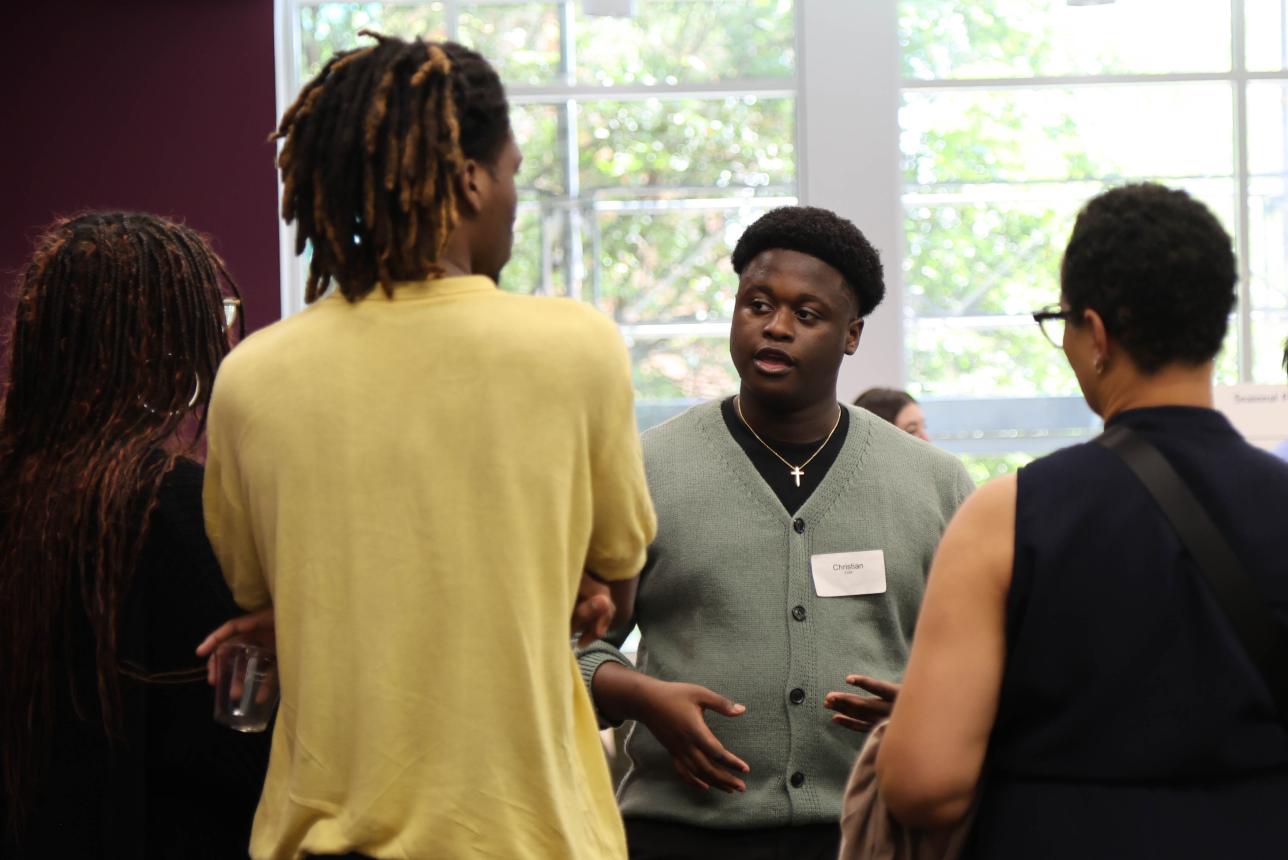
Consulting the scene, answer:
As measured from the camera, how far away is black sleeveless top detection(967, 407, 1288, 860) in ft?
5.21

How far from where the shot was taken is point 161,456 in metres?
1.92

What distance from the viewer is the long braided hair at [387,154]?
1.55 meters

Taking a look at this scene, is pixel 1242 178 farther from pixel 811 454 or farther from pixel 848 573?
pixel 848 573

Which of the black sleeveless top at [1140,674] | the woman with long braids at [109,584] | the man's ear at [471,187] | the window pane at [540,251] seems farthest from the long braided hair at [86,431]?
the window pane at [540,251]

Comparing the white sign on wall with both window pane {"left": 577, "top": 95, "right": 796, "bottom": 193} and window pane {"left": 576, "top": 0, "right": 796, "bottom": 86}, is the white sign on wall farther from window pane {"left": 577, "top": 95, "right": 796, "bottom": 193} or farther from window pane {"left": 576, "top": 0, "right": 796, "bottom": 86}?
window pane {"left": 576, "top": 0, "right": 796, "bottom": 86}

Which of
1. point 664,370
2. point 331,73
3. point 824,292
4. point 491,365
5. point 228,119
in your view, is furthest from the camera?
point 664,370

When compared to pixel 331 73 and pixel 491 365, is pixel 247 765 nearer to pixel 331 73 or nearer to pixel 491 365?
pixel 491 365

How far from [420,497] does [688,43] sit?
6203mm

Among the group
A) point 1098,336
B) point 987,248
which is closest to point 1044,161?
point 987,248

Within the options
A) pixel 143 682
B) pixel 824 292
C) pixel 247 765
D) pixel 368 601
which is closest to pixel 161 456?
pixel 143 682

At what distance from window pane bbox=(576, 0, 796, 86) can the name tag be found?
525 cm

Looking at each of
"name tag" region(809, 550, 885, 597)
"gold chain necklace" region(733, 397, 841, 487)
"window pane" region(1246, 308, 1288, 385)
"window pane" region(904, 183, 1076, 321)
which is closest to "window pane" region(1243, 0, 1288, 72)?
"window pane" region(904, 183, 1076, 321)

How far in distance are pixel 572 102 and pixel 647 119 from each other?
38cm

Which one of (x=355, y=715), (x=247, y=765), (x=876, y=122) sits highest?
(x=876, y=122)
